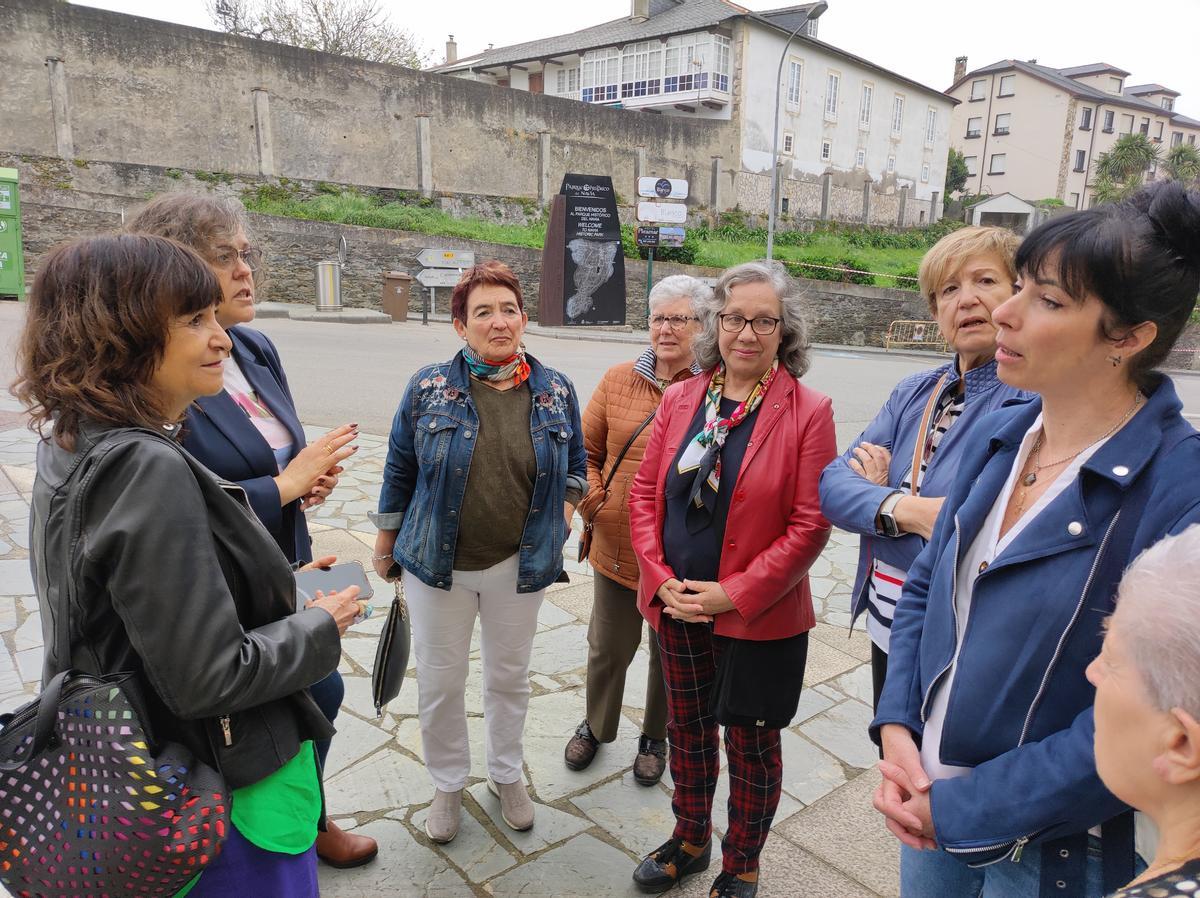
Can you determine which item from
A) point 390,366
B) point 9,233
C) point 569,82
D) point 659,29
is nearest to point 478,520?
point 390,366

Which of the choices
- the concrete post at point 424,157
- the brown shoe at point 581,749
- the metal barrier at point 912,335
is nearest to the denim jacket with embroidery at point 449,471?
the brown shoe at point 581,749

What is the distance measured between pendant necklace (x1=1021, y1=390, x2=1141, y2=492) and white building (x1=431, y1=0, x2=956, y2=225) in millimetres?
40731

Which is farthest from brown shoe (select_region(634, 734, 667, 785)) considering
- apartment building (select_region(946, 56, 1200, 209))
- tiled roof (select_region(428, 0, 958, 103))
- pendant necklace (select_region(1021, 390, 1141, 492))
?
apartment building (select_region(946, 56, 1200, 209))

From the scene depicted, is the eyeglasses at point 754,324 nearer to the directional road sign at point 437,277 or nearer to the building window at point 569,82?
the directional road sign at point 437,277

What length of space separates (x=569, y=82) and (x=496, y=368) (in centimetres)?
4764

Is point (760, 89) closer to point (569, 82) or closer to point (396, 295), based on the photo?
point (569, 82)

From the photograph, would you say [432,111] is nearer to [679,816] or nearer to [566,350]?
[566,350]

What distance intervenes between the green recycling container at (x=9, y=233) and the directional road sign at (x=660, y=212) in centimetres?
1438

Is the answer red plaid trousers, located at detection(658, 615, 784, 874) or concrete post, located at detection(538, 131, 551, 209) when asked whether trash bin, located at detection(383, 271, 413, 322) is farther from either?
red plaid trousers, located at detection(658, 615, 784, 874)

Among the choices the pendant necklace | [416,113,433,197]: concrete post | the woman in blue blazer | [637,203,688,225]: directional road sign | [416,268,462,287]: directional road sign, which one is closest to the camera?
the pendant necklace

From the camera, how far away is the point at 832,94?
44.9 metres

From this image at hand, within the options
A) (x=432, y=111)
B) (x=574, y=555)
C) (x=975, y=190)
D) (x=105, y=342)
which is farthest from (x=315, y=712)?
(x=975, y=190)

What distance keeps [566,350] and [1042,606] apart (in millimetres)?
15387

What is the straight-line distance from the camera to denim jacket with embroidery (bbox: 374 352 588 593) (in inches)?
106
